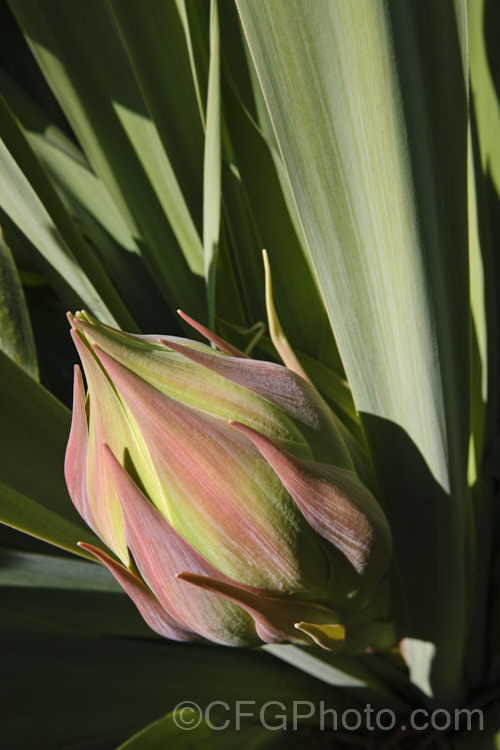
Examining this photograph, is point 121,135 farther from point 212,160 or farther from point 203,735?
point 203,735

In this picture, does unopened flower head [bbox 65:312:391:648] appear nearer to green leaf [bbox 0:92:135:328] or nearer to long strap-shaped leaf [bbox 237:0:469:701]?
long strap-shaped leaf [bbox 237:0:469:701]

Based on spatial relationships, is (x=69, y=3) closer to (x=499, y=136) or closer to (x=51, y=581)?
(x=499, y=136)

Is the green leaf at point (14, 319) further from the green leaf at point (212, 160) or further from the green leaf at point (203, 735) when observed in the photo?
the green leaf at point (203, 735)

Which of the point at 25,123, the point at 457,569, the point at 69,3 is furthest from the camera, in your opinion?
the point at 25,123

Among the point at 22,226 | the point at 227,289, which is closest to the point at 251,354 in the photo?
the point at 227,289

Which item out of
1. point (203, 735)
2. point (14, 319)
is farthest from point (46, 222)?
point (203, 735)

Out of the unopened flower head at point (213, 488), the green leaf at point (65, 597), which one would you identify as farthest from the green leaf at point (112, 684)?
the unopened flower head at point (213, 488)

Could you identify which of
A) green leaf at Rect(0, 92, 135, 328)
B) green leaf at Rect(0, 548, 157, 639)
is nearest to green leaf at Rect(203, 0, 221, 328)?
green leaf at Rect(0, 92, 135, 328)
